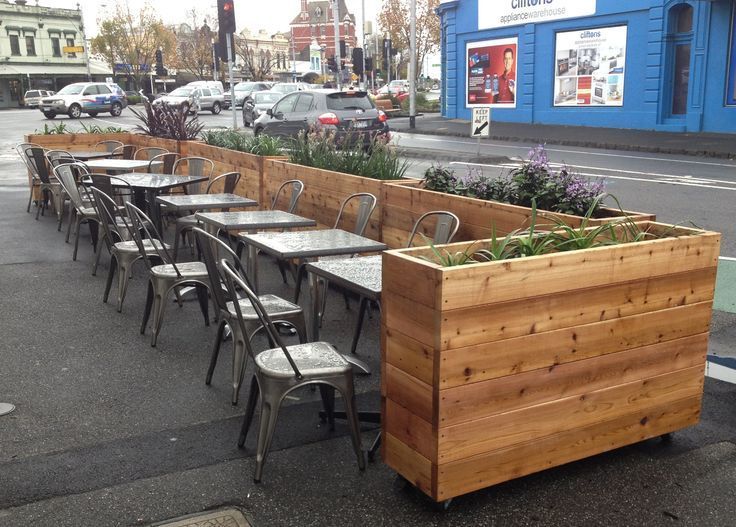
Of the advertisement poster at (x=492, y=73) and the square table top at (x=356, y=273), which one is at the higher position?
the advertisement poster at (x=492, y=73)

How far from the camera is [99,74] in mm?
70875

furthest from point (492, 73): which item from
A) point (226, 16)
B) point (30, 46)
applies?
point (30, 46)

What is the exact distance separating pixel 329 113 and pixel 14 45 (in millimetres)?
53223

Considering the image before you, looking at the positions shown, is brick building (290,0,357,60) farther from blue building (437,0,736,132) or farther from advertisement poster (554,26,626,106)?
advertisement poster (554,26,626,106)

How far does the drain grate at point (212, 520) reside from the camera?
3266 mm

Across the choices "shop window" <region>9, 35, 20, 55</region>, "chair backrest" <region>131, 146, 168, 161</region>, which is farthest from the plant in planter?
"shop window" <region>9, 35, 20, 55</region>

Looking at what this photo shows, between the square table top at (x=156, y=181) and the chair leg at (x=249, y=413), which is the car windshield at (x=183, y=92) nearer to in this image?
the square table top at (x=156, y=181)

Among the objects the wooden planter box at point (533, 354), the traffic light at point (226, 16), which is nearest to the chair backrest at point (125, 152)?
the traffic light at point (226, 16)

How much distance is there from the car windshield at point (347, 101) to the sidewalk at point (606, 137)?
5937 mm

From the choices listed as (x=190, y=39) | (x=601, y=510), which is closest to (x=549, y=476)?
(x=601, y=510)

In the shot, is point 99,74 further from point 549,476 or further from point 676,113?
point 549,476

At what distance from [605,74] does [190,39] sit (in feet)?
198

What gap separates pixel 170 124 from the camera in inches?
472

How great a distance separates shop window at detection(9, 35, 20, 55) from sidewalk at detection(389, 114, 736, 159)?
4444 cm
